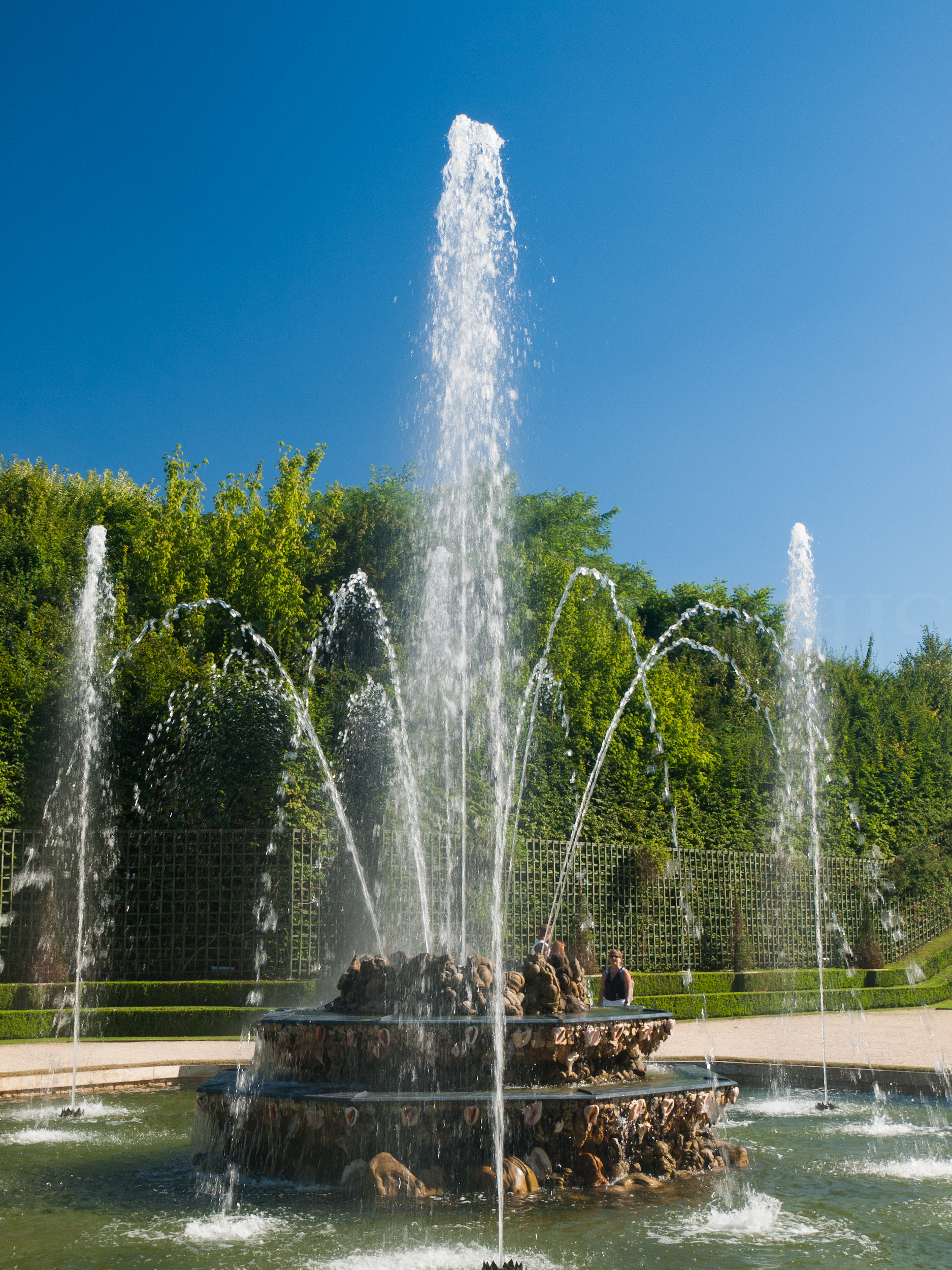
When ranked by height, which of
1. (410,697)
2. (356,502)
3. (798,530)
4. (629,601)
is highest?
(356,502)

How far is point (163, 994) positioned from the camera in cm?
1545

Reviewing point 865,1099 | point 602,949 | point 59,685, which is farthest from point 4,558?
point 865,1099

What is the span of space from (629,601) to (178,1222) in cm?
2999

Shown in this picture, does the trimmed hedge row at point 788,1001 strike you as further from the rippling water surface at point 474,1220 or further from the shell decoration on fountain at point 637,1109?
the shell decoration on fountain at point 637,1109

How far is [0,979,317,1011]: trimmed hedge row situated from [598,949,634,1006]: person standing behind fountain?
645cm

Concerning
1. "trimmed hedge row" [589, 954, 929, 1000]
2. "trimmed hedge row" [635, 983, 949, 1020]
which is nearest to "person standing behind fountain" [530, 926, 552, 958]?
"trimmed hedge row" [635, 983, 949, 1020]

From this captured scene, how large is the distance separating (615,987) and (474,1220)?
4129mm

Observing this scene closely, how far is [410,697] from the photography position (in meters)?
19.8

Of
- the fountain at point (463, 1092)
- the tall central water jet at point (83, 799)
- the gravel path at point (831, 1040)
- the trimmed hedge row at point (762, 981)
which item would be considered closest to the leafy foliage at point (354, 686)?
the tall central water jet at point (83, 799)

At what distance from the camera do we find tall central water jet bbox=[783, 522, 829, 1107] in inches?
671

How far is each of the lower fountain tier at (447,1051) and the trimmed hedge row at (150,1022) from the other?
771cm

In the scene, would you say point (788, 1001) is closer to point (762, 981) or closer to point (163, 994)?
point (762, 981)

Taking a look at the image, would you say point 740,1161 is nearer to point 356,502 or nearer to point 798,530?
point 798,530

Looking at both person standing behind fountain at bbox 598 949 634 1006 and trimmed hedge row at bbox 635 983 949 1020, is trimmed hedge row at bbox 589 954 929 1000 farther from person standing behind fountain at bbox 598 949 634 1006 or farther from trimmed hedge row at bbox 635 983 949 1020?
person standing behind fountain at bbox 598 949 634 1006
